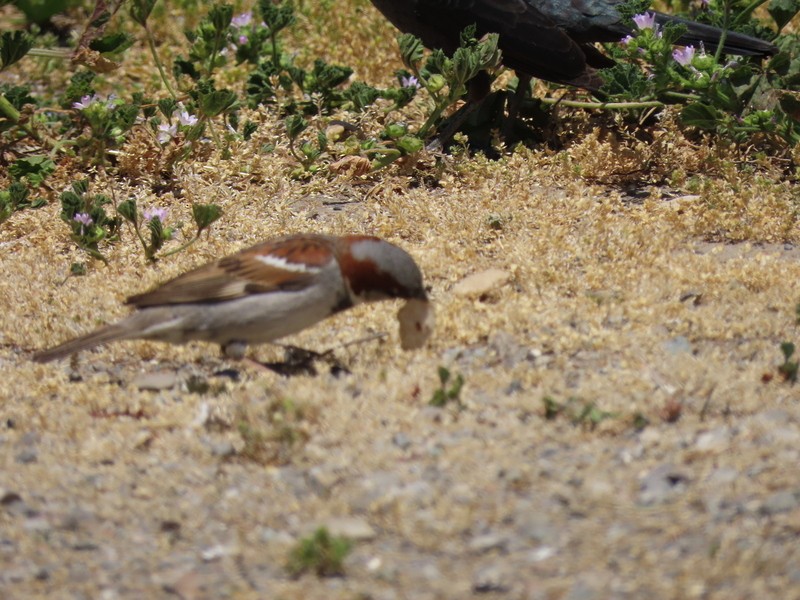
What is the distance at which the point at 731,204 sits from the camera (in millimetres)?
6293

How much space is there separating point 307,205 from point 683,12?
3565 mm

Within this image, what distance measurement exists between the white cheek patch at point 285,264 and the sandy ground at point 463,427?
0.40 m

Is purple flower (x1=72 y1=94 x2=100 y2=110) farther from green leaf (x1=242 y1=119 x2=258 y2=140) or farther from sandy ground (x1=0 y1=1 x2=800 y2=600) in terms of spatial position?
sandy ground (x1=0 y1=1 x2=800 y2=600)

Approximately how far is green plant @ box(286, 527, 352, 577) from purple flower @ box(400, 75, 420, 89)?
4.59 meters

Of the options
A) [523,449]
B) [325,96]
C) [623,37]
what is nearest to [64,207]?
[325,96]

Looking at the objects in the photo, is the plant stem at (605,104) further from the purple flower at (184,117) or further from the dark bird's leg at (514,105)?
the purple flower at (184,117)

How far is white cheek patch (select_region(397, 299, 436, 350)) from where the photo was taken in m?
4.79

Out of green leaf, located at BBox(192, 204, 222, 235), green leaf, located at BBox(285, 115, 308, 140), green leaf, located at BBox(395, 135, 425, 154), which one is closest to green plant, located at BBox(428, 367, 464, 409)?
green leaf, located at BBox(192, 204, 222, 235)

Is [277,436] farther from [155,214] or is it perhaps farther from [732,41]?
[732,41]

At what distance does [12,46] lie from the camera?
674 cm

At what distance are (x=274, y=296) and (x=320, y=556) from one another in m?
1.52

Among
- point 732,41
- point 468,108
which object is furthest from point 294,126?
point 732,41

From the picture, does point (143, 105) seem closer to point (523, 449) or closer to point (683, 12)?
point (683, 12)

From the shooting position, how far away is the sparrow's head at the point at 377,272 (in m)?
4.68
